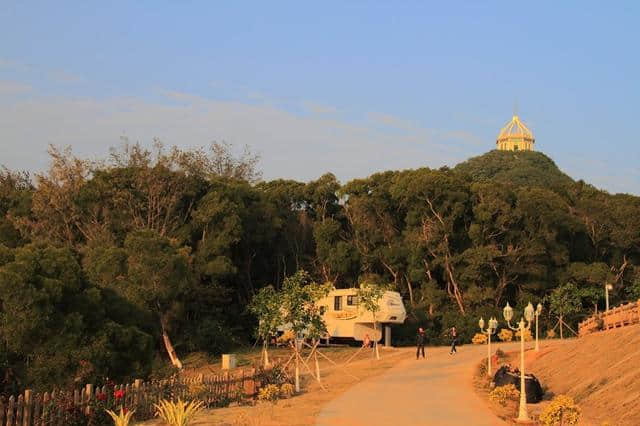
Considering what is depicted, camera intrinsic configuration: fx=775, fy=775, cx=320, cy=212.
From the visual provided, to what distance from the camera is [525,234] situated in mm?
48781

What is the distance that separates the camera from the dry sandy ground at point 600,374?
17828 mm

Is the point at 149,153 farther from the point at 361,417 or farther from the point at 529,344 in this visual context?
the point at 361,417

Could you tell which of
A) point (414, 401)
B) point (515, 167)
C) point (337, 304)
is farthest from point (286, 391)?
point (515, 167)

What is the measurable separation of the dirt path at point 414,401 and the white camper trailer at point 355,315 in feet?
36.2

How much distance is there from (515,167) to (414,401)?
73.4 metres

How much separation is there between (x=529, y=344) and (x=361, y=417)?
81.2ft

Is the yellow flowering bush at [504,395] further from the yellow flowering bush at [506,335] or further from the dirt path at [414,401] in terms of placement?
the yellow flowering bush at [506,335]

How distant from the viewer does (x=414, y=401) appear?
20.0 m

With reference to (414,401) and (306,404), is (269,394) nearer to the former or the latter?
(306,404)

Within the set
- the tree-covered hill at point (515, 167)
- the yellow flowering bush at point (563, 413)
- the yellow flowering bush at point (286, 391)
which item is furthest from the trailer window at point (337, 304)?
the tree-covered hill at point (515, 167)

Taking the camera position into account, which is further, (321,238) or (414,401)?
(321,238)

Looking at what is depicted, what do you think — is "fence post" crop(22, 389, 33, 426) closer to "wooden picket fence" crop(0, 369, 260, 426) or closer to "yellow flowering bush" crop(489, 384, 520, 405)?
"wooden picket fence" crop(0, 369, 260, 426)

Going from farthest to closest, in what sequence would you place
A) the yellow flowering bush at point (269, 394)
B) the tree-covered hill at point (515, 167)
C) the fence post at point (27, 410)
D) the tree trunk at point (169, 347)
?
the tree-covered hill at point (515, 167)
the tree trunk at point (169, 347)
the yellow flowering bush at point (269, 394)
the fence post at point (27, 410)

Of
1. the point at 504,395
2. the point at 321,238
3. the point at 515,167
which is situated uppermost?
the point at 515,167
